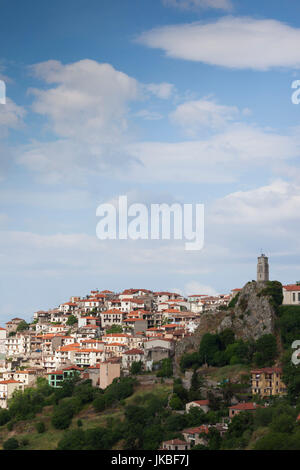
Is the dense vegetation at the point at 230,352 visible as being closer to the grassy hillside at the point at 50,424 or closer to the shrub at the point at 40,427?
the grassy hillside at the point at 50,424

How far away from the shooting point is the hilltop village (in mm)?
52344

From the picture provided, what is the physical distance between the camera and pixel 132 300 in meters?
86.1

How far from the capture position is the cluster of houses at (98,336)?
6581 cm

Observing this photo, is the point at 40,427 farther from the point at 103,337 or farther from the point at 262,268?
the point at 262,268

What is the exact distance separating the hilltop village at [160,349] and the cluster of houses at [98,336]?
0.34 feet

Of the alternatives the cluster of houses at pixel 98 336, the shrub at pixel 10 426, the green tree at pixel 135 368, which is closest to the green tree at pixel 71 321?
the cluster of houses at pixel 98 336

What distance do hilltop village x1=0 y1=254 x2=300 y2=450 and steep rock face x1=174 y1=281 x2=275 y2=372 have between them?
0.33 ft

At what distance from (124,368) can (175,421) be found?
15780mm

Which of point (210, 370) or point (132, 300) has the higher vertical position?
point (132, 300)

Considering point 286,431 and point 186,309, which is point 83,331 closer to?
point 186,309

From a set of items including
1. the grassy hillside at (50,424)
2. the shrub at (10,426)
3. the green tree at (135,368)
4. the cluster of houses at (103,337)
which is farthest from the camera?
the cluster of houses at (103,337)

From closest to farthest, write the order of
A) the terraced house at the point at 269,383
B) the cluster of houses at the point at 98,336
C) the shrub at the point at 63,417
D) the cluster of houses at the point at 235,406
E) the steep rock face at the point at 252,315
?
1. the cluster of houses at the point at 235,406
2. the terraced house at the point at 269,383
3. the shrub at the point at 63,417
4. the steep rock face at the point at 252,315
5. the cluster of houses at the point at 98,336
